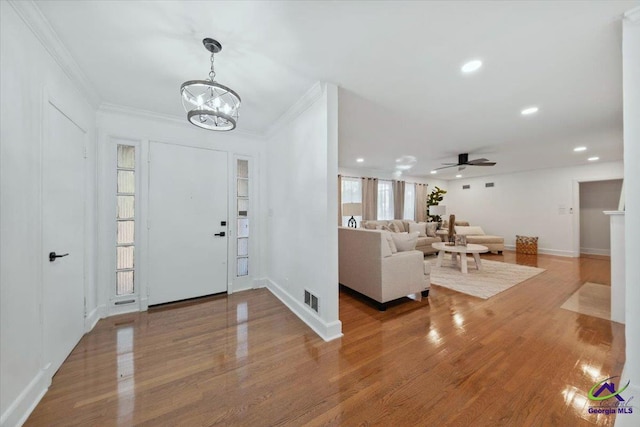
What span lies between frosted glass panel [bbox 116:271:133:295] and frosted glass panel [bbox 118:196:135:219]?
0.73 metres

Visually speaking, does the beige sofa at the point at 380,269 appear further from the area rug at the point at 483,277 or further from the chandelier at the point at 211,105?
the chandelier at the point at 211,105

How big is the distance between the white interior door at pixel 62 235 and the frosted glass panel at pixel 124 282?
0.57 meters

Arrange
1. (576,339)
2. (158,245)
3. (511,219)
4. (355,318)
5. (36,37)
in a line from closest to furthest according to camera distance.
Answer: (36,37) → (576,339) → (355,318) → (158,245) → (511,219)

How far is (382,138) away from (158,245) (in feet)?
13.3

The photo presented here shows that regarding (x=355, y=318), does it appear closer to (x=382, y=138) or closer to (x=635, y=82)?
(x=635, y=82)

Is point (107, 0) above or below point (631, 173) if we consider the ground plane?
above

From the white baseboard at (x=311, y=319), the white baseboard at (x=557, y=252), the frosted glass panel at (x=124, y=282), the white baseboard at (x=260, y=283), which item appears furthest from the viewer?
the white baseboard at (x=557, y=252)

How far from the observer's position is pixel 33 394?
58.4 inches

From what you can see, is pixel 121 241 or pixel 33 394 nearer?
pixel 33 394

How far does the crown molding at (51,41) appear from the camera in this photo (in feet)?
4.65

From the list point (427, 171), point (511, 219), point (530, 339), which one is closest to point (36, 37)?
point (530, 339)

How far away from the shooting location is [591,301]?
311cm

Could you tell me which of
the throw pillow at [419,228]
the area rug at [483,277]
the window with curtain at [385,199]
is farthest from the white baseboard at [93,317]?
the window with curtain at [385,199]

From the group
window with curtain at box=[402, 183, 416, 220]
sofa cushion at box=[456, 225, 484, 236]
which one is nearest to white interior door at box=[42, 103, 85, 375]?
window with curtain at box=[402, 183, 416, 220]
